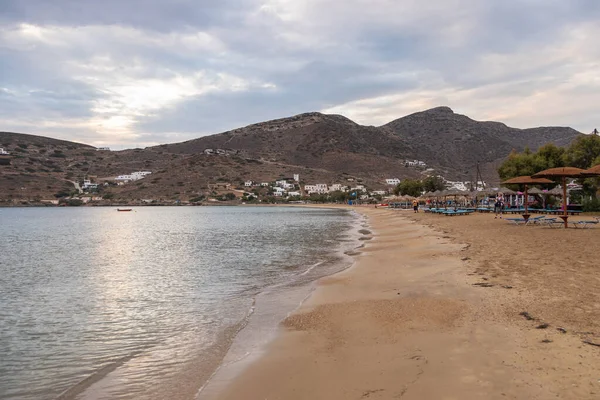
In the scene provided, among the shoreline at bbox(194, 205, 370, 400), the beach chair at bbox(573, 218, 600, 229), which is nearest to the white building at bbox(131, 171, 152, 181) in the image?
the beach chair at bbox(573, 218, 600, 229)

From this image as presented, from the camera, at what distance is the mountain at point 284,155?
121438 mm

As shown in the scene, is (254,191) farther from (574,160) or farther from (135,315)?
(135,315)

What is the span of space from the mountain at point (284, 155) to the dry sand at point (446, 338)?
11389 cm

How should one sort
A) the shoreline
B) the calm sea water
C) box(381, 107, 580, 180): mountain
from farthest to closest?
box(381, 107, 580, 180): mountain, the calm sea water, the shoreline

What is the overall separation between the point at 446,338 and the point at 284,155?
458ft

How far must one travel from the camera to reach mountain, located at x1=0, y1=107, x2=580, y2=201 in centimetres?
12144

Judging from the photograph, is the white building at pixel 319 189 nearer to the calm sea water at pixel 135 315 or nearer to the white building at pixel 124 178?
the white building at pixel 124 178

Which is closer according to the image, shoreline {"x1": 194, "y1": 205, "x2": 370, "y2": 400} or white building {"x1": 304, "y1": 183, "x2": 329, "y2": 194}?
shoreline {"x1": 194, "y1": 205, "x2": 370, "y2": 400}

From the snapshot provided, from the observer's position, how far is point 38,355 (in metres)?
6.62

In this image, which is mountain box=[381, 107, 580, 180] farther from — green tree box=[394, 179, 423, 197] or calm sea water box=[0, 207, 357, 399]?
calm sea water box=[0, 207, 357, 399]

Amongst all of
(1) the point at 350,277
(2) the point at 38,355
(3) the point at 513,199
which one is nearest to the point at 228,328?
(2) the point at 38,355

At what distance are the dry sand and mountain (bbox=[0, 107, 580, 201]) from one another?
114m

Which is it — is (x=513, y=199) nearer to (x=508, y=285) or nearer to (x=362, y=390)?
(x=508, y=285)

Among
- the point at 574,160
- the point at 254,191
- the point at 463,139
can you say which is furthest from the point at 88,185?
the point at 463,139
